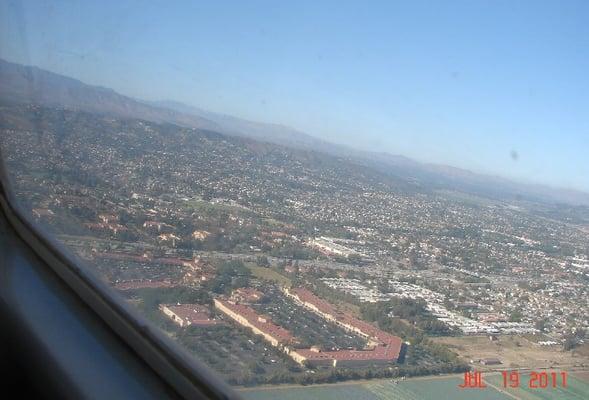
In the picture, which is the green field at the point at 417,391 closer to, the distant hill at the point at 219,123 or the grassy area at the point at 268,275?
the grassy area at the point at 268,275

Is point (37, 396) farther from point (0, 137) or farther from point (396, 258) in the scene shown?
point (0, 137)

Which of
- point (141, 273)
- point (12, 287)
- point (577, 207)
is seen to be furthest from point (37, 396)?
point (577, 207)

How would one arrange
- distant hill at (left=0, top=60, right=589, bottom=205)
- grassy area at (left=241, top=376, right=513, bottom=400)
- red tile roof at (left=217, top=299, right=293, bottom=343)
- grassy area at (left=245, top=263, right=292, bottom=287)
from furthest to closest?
distant hill at (left=0, top=60, right=589, bottom=205)
grassy area at (left=245, top=263, right=292, bottom=287)
red tile roof at (left=217, top=299, right=293, bottom=343)
grassy area at (left=241, top=376, right=513, bottom=400)

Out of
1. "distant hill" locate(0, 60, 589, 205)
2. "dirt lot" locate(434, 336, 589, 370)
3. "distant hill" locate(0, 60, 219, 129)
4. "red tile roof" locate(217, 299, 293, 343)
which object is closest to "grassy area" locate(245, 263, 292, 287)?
"red tile roof" locate(217, 299, 293, 343)

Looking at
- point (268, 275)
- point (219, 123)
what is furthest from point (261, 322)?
point (219, 123)
